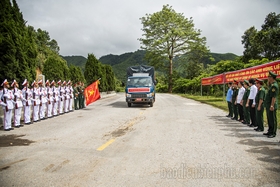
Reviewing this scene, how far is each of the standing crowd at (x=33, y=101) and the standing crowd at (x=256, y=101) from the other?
29.6 feet

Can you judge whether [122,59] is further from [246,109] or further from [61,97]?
[246,109]

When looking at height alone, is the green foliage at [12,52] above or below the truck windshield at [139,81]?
above

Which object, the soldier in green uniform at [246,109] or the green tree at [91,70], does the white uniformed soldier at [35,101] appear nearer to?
the soldier in green uniform at [246,109]

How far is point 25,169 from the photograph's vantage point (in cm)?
407

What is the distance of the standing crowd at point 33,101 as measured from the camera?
8503 millimetres

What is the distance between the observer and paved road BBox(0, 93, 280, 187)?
363 cm

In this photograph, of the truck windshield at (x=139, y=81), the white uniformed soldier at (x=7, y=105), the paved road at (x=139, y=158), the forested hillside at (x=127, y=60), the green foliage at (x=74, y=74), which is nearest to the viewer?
the paved road at (x=139, y=158)

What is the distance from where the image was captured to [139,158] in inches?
183

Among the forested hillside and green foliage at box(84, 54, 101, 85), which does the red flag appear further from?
the forested hillside

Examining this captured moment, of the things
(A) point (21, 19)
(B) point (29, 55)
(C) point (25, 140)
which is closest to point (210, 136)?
(C) point (25, 140)

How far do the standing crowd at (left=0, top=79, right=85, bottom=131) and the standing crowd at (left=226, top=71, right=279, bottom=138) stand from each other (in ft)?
29.6

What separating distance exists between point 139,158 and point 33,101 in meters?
7.50

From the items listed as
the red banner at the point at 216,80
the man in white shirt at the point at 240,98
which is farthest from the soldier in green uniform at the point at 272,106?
the red banner at the point at 216,80

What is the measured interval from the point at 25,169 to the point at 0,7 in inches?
486
